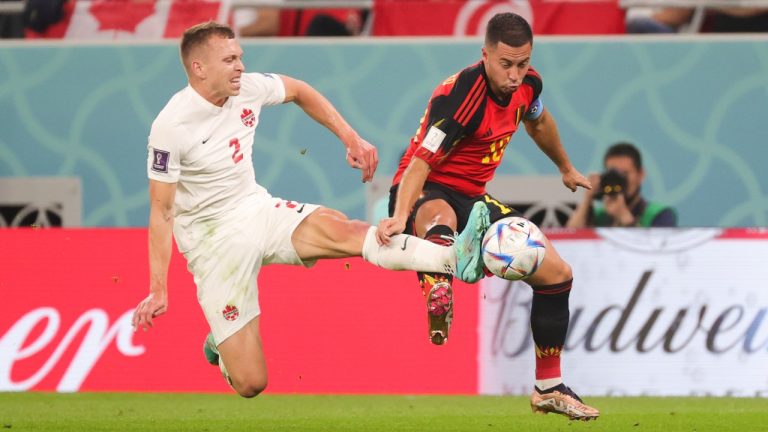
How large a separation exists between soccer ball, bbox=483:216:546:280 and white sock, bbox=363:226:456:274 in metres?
0.23

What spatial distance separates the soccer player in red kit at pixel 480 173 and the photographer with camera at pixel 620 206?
397 centimetres

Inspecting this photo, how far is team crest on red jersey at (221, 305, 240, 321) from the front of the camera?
827 centimetres

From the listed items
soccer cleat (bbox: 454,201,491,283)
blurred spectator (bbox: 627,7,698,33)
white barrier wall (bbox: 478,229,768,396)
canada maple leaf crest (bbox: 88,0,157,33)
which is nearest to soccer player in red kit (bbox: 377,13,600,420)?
soccer cleat (bbox: 454,201,491,283)

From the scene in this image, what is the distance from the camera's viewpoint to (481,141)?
26.2 feet

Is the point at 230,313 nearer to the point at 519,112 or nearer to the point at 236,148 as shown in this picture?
the point at 236,148

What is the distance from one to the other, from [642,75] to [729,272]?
9.22 ft

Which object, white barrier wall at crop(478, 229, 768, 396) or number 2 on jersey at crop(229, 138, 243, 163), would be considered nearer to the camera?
number 2 on jersey at crop(229, 138, 243, 163)

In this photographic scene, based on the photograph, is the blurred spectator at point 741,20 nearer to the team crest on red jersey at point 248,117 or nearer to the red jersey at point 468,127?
the red jersey at point 468,127

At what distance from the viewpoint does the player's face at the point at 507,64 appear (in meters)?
7.59

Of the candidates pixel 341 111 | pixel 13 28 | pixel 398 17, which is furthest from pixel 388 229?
pixel 13 28

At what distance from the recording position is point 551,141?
8.40 meters

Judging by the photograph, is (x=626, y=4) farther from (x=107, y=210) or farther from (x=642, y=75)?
(x=107, y=210)

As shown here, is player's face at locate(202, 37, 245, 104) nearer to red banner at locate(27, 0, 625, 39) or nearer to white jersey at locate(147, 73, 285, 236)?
→ white jersey at locate(147, 73, 285, 236)

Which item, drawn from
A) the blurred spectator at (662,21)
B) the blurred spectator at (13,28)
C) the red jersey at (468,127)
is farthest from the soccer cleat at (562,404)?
the blurred spectator at (13,28)
